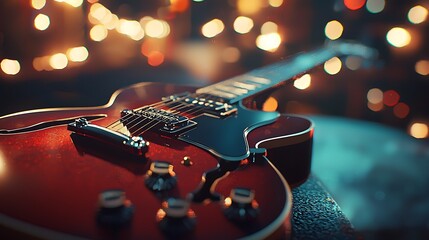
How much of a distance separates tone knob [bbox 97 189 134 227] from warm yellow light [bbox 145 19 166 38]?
9.74ft

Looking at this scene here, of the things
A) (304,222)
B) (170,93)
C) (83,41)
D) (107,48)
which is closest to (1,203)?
(304,222)

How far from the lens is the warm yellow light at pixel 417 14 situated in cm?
227

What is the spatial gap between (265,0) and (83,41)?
134 cm

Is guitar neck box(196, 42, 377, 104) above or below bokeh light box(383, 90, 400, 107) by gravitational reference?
above

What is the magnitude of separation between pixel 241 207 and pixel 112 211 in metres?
0.17

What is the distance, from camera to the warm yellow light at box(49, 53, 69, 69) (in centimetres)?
214

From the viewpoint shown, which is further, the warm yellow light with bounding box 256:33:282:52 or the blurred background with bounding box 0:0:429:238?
the warm yellow light with bounding box 256:33:282:52

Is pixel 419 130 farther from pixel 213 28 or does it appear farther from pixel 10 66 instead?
pixel 10 66

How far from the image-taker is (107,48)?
2887 millimetres

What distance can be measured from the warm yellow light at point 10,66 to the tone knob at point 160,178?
1639 mm

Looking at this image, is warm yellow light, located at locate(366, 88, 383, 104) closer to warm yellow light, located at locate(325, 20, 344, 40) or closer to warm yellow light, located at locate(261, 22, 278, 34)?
warm yellow light, located at locate(325, 20, 344, 40)

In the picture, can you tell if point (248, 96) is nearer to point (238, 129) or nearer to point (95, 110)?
point (238, 129)

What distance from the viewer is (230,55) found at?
312cm

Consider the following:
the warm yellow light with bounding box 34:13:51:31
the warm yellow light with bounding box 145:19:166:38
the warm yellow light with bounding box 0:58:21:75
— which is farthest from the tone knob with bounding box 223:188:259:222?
the warm yellow light with bounding box 145:19:166:38
